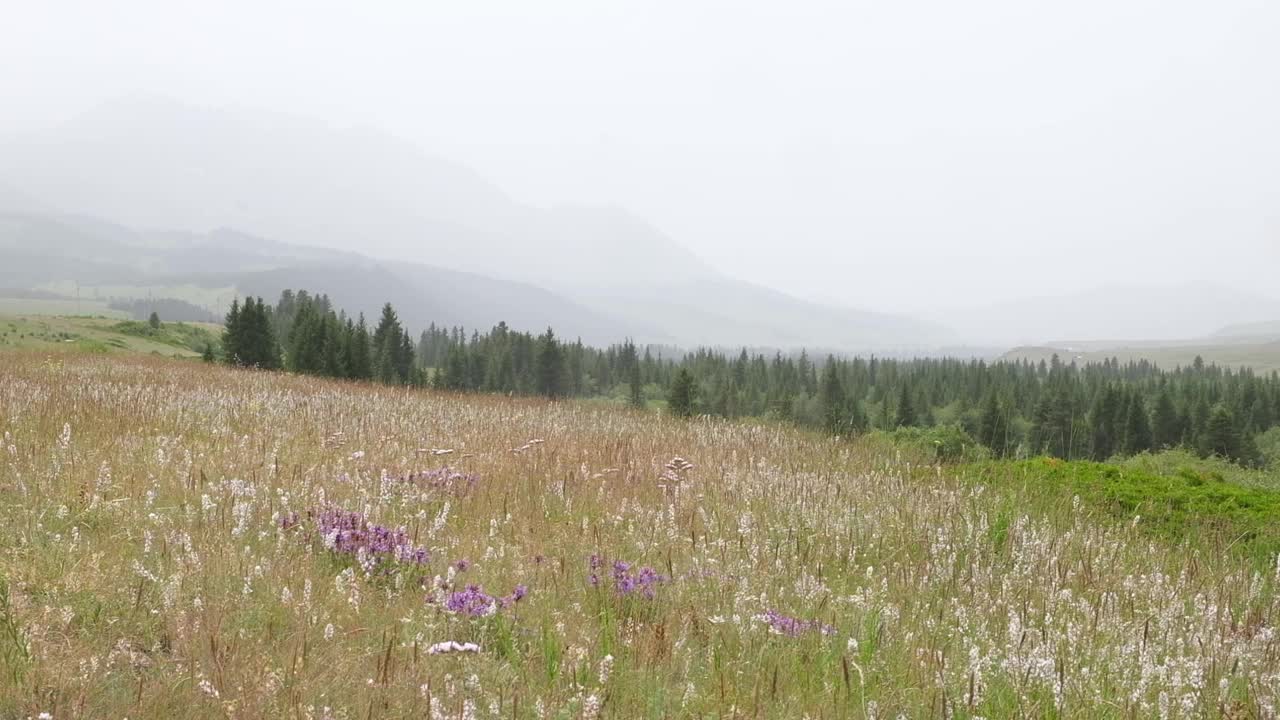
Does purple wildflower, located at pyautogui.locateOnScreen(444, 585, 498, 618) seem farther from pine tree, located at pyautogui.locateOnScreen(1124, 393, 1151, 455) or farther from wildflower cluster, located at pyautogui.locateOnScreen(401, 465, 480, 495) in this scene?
pine tree, located at pyautogui.locateOnScreen(1124, 393, 1151, 455)

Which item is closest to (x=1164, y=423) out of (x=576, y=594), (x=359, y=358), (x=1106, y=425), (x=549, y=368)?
(x=1106, y=425)

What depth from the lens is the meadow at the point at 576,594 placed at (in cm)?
290

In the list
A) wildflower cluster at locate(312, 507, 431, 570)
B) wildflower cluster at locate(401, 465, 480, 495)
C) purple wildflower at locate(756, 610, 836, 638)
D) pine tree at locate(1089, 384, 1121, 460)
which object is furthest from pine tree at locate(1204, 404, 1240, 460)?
wildflower cluster at locate(312, 507, 431, 570)

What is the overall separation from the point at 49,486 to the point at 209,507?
180 cm

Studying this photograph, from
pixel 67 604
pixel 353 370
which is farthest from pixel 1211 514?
pixel 353 370

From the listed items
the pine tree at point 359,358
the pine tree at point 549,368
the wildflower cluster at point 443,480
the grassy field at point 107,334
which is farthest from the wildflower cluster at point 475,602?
the pine tree at point 549,368

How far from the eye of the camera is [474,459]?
866 cm

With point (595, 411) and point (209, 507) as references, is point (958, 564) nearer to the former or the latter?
point (209, 507)

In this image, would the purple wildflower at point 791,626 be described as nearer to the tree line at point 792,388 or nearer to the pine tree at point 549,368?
the tree line at point 792,388

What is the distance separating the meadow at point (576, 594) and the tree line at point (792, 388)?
42.0 meters

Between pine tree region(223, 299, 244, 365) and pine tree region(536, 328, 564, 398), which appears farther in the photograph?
pine tree region(536, 328, 564, 398)

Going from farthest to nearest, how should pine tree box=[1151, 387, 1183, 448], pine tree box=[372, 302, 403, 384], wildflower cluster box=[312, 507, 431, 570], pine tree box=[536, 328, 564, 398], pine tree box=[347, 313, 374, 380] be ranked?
pine tree box=[536, 328, 564, 398] → pine tree box=[1151, 387, 1183, 448] → pine tree box=[372, 302, 403, 384] → pine tree box=[347, 313, 374, 380] → wildflower cluster box=[312, 507, 431, 570]

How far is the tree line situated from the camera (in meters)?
72.9

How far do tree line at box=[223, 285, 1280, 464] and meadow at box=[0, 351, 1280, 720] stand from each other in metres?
42.0
